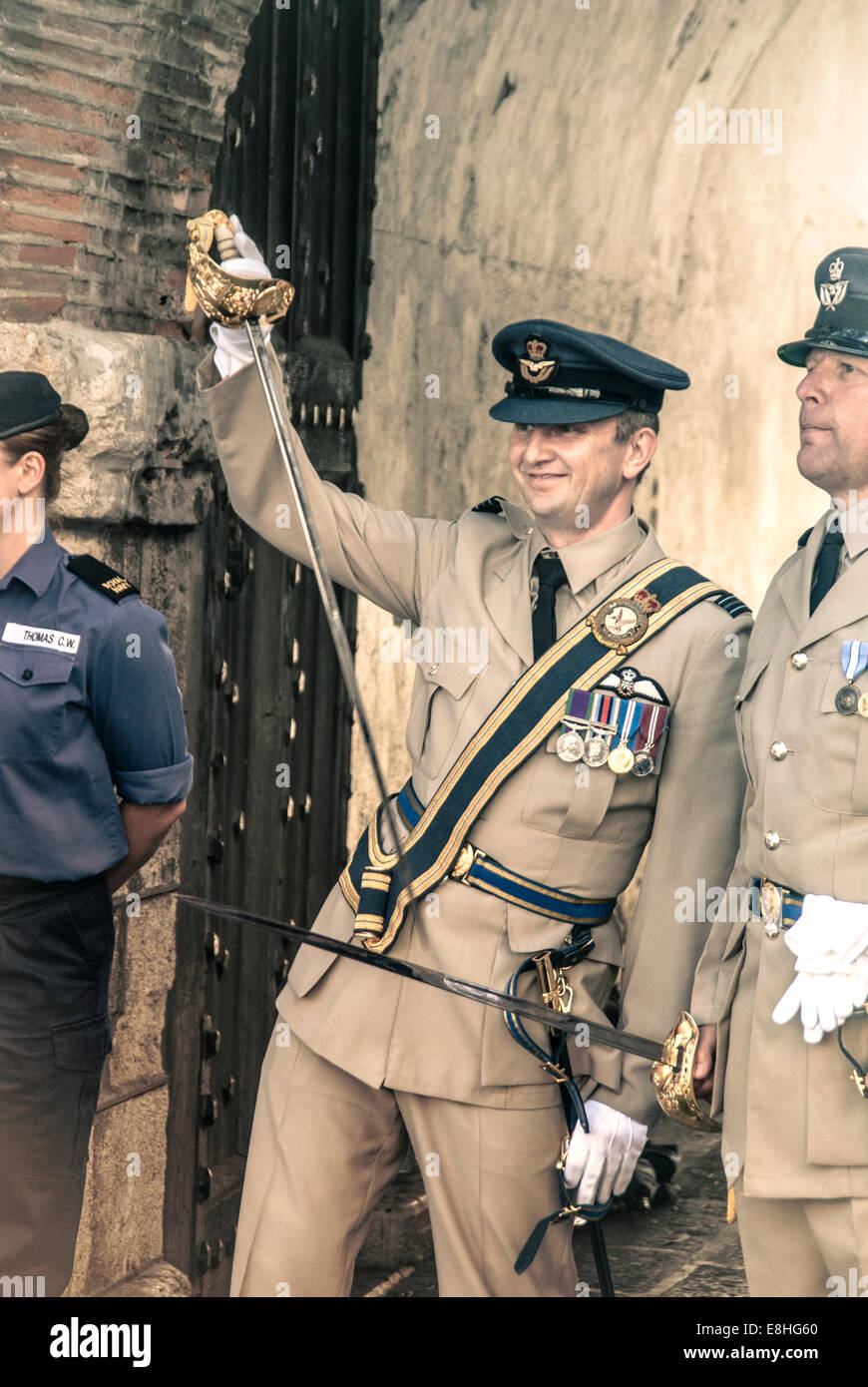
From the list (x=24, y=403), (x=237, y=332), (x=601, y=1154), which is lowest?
(x=601, y=1154)

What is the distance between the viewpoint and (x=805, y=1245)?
2504mm

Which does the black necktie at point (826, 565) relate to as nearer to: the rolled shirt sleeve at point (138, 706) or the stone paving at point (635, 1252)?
the rolled shirt sleeve at point (138, 706)

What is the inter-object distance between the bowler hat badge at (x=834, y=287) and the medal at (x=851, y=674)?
1.73 ft

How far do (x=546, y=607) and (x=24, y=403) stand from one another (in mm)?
898

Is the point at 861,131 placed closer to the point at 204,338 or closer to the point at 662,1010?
the point at 204,338

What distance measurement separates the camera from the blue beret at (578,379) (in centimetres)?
281

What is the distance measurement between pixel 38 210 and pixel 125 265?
0.72 feet

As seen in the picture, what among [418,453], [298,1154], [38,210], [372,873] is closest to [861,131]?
[418,453]

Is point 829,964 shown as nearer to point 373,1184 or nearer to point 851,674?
point 851,674

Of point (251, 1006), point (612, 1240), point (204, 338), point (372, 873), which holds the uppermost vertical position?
point (204, 338)

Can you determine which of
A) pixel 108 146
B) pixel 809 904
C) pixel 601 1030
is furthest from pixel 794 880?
pixel 108 146

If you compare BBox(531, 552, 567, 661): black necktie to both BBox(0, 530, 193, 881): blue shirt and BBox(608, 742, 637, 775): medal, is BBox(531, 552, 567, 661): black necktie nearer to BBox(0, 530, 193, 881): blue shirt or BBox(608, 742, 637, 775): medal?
BBox(608, 742, 637, 775): medal

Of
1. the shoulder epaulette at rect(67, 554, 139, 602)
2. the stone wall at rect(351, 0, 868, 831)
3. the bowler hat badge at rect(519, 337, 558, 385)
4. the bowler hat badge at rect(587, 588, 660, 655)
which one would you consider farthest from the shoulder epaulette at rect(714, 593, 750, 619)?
the stone wall at rect(351, 0, 868, 831)

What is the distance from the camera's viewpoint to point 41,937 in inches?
105
